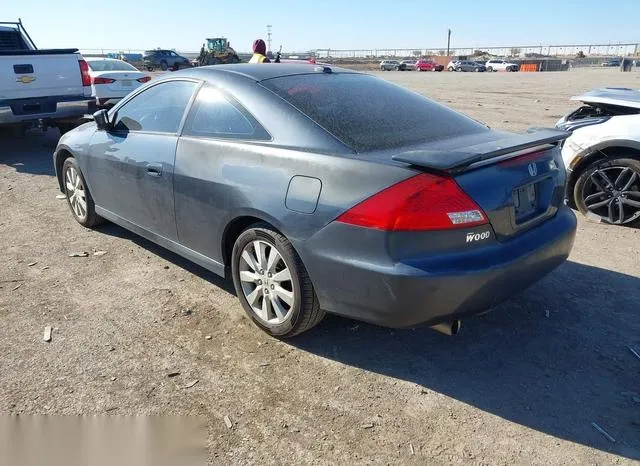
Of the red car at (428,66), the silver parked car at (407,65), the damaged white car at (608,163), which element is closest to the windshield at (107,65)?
the damaged white car at (608,163)

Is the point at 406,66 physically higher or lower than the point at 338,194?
higher

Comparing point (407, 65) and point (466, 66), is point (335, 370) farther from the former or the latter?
point (407, 65)

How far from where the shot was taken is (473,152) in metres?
2.76

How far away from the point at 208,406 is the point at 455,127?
231 cm

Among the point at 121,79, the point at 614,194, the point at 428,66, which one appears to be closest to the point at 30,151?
the point at 121,79

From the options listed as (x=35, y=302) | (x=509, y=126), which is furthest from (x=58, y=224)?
(x=509, y=126)

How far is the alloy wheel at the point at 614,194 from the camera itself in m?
5.16

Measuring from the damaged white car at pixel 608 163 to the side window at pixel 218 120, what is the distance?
3460 millimetres

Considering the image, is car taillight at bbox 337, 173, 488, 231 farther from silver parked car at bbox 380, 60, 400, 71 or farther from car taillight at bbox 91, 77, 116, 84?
silver parked car at bbox 380, 60, 400, 71

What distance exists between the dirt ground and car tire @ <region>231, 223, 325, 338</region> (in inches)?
6.6

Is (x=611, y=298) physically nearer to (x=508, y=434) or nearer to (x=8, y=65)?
(x=508, y=434)

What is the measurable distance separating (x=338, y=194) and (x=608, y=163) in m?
3.74

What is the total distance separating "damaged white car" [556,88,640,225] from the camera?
513 cm

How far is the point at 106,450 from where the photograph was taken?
2475 millimetres
